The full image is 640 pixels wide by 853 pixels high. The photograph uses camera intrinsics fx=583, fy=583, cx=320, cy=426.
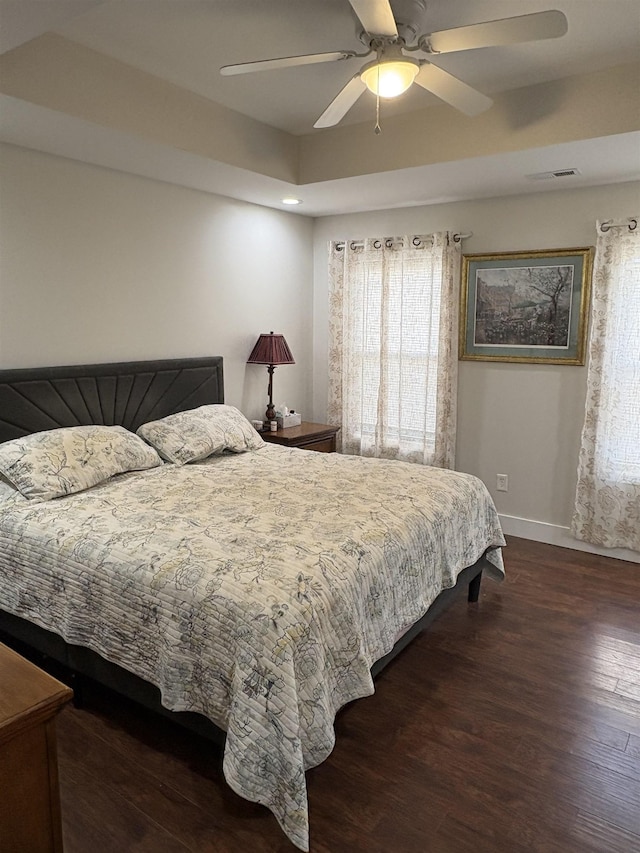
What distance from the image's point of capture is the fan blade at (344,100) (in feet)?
7.41

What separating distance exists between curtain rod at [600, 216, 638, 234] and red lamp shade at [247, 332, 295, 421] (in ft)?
7.34

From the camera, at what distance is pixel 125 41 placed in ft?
8.19

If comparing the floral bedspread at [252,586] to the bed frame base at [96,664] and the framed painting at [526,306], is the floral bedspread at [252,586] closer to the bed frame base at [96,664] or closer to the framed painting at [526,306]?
the bed frame base at [96,664]

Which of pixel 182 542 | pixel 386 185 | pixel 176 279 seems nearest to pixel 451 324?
pixel 386 185

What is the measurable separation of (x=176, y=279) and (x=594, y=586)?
3.22m

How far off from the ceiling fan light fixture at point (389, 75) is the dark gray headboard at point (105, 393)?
2.08 metres

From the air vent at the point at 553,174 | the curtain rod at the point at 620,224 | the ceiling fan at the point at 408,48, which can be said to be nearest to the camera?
the ceiling fan at the point at 408,48

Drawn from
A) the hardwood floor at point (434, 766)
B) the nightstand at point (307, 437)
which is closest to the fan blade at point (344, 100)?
the nightstand at point (307, 437)

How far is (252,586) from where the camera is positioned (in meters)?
1.81

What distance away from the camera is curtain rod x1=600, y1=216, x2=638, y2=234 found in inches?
138

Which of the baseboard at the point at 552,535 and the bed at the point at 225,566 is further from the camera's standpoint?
the baseboard at the point at 552,535

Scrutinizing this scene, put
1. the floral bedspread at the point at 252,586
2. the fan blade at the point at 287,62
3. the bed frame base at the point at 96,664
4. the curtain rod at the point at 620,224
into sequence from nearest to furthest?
1. the floral bedspread at the point at 252,586
2. the bed frame base at the point at 96,664
3. the fan blade at the point at 287,62
4. the curtain rod at the point at 620,224

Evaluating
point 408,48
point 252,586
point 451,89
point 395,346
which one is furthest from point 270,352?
point 252,586

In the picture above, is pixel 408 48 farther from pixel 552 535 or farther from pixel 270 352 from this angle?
pixel 552 535
